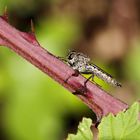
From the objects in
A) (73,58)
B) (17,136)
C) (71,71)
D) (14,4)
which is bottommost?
(71,71)

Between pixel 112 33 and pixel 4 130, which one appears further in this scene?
pixel 112 33

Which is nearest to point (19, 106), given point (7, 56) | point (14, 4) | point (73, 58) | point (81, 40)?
point (7, 56)

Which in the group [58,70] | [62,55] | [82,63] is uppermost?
[62,55]

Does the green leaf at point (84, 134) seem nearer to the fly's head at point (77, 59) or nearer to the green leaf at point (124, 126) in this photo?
the green leaf at point (124, 126)

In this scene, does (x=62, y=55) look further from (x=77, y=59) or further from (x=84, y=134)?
(x=84, y=134)

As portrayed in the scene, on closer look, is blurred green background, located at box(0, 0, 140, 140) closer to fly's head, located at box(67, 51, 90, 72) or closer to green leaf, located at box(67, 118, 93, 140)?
fly's head, located at box(67, 51, 90, 72)

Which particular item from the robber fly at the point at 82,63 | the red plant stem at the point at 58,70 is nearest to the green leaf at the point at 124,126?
the red plant stem at the point at 58,70

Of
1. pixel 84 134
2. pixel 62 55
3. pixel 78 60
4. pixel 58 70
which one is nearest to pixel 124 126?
pixel 84 134

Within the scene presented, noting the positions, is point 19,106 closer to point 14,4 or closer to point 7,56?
point 7,56
